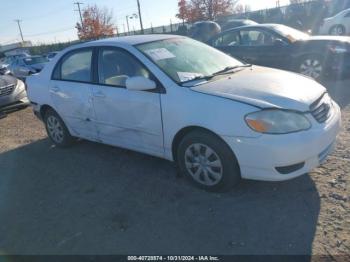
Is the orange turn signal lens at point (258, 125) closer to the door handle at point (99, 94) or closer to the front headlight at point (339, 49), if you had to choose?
the door handle at point (99, 94)

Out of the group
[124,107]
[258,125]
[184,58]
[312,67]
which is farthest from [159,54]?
[312,67]

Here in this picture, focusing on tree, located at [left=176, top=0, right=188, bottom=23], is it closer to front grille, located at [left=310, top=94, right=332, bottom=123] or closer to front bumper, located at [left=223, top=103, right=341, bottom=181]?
front grille, located at [left=310, top=94, right=332, bottom=123]

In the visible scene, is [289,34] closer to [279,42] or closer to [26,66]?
[279,42]

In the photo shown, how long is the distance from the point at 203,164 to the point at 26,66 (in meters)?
16.2

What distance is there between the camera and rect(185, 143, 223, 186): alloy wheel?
3799 mm

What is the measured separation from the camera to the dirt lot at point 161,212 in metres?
3.15

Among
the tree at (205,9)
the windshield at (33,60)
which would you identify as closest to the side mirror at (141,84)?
the windshield at (33,60)

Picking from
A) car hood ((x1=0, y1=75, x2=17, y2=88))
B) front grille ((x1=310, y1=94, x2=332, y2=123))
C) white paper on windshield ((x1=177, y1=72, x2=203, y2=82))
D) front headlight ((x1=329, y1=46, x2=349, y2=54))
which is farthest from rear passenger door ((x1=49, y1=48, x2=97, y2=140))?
front headlight ((x1=329, y1=46, x2=349, y2=54))

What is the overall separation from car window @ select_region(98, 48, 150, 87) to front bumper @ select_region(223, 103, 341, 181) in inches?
57.7

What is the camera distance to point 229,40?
953cm

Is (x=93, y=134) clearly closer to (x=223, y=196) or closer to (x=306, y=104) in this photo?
(x=223, y=196)

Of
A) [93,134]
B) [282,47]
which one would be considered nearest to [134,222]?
[93,134]

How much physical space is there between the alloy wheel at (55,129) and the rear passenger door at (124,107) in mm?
1152

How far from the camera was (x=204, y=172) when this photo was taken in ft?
12.9
